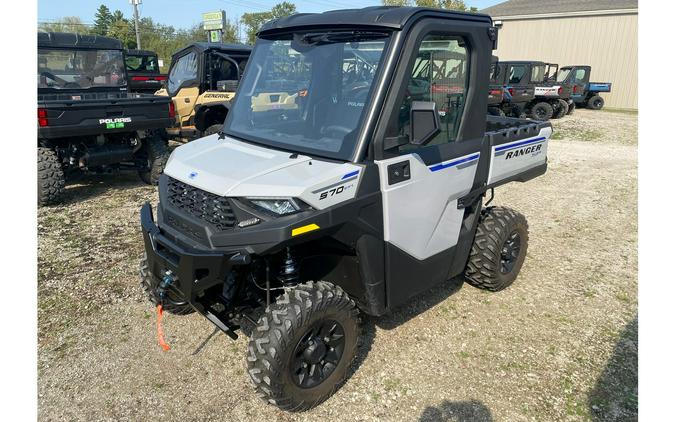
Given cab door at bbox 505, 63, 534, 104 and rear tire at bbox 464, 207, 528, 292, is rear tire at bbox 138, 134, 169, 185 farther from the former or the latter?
cab door at bbox 505, 63, 534, 104

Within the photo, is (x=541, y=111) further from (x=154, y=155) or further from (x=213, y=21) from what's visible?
(x=213, y=21)

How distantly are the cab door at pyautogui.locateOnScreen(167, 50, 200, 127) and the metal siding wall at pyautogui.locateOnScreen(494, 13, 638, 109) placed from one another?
22.0 metres

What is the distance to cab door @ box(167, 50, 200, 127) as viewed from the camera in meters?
9.34

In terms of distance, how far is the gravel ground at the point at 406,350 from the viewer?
2.91m

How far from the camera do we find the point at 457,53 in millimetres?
3170

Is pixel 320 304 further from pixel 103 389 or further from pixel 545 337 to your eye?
pixel 545 337

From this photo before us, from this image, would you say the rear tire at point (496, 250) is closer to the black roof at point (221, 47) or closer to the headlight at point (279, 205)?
the headlight at point (279, 205)

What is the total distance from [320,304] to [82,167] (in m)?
5.71

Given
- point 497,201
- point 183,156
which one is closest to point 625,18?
point 497,201

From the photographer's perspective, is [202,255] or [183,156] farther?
[183,156]

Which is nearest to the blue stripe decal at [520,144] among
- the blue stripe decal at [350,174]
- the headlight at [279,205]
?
the blue stripe decal at [350,174]

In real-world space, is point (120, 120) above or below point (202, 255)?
above

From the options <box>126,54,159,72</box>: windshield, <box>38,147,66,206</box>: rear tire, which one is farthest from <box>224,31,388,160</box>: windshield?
<box>126,54,159,72</box>: windshield

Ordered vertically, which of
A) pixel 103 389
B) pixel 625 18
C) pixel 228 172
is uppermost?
pixel 625 18
